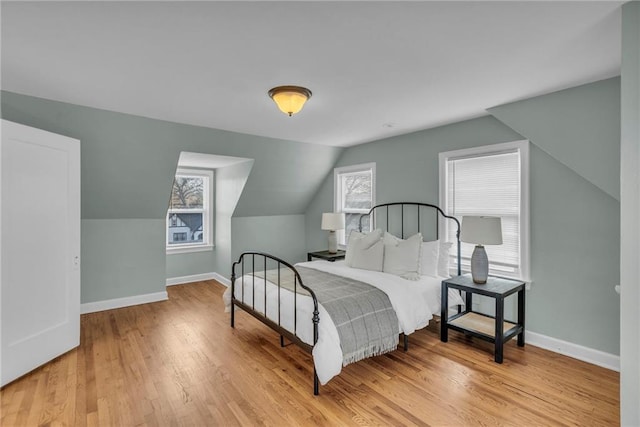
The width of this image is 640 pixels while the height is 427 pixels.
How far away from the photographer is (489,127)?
11.6 ft

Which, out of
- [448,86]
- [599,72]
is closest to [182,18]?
[448,86]

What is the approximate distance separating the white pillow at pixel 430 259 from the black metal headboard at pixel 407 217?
0.32 metres

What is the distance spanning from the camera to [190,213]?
599 centimetres

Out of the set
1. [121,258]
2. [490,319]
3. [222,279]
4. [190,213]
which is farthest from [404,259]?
[190,213]

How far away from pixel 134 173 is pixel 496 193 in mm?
4421

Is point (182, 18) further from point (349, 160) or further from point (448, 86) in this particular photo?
point (349, 160)

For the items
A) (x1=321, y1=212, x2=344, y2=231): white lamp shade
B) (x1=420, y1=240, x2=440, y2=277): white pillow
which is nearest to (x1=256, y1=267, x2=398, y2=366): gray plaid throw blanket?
(x1=420, y1=240, x2=440, y2=277): white pillow

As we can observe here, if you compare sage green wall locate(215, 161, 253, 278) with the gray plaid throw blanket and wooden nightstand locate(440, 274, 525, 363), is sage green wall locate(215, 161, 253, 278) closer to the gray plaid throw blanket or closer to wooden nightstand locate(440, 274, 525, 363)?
the gray plaid throw blanket

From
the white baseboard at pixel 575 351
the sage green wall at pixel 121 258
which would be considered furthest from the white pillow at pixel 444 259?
the sage green wall at pixel 121 258

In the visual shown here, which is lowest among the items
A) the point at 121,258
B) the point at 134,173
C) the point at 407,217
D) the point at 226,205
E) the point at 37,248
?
the point at 121,258

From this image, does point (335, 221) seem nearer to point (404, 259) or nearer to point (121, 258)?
point (404, 259)

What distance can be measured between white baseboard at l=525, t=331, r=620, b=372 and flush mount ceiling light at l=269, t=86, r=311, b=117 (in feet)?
10.7

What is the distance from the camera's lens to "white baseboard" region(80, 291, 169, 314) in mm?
4243

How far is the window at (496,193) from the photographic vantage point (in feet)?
10.8
